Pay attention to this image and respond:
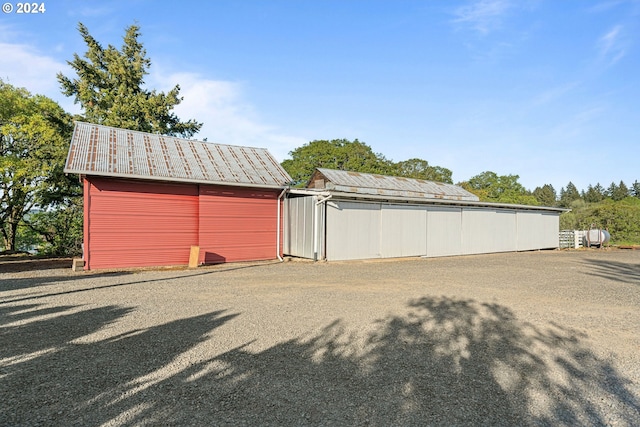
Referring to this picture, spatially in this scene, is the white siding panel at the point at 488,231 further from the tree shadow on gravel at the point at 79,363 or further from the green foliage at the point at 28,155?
the green foliage at the point at 28,155

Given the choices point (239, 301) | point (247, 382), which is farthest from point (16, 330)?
point (247, 382)

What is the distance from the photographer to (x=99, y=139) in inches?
502

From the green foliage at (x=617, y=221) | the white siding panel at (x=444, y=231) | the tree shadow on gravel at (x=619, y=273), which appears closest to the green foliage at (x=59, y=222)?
the white siding panel at (x=444, y=231)

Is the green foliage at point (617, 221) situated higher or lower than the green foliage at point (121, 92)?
lower

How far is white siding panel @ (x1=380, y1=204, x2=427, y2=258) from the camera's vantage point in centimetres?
1555

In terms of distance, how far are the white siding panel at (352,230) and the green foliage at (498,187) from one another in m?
41.1

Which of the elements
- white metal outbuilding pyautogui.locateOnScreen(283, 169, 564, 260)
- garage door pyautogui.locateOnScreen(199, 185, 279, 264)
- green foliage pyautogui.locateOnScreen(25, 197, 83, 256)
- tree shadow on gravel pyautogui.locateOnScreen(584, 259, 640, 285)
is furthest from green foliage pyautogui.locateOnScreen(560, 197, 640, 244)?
green foliage pyautogui.locateOnScreen(25, 197, 83, 256)

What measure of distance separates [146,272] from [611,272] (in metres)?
14.3

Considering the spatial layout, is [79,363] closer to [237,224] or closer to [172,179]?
[172,179]

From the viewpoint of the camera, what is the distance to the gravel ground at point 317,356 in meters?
2.86

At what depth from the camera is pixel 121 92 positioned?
24.5m

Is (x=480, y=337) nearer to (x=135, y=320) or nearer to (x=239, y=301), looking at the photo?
(x=239, y=301)

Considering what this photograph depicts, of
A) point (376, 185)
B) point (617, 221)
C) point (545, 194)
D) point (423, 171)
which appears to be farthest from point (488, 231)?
point (545, 194)

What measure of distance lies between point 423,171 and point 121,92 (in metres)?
41.6
